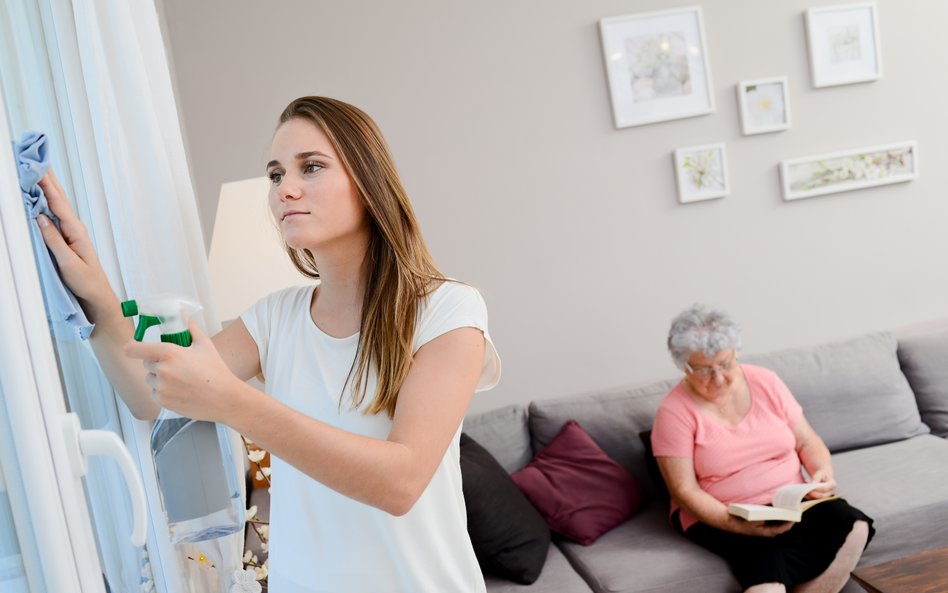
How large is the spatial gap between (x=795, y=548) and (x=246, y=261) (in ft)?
5.59

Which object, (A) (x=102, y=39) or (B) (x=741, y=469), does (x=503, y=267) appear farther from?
(A) (x=102, y=39)

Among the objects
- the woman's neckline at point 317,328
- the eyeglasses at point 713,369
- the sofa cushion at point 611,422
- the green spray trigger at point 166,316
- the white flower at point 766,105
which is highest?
the white flower at point 766,105

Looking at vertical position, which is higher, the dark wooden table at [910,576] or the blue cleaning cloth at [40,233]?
the blue cleaning cloth at [40,233]

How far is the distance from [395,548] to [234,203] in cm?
110

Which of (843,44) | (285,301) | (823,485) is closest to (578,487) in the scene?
(823,485)

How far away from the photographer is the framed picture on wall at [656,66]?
318 centimetres

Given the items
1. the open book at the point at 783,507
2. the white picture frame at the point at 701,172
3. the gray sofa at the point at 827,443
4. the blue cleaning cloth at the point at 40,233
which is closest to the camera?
the blue cleaning cloth at the point at 40,233

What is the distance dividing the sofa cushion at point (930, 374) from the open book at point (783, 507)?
1052 millimetres

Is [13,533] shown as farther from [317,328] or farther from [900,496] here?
[900,496]

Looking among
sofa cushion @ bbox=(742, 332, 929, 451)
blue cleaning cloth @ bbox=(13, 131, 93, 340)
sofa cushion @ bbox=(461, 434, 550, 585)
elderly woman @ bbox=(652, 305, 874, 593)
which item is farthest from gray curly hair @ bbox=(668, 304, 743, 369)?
blue cleaning cloth @ bbox=(13, 131, 93, 340)

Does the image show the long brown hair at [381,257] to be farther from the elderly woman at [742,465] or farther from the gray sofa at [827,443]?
the elderly woman at [742,465]

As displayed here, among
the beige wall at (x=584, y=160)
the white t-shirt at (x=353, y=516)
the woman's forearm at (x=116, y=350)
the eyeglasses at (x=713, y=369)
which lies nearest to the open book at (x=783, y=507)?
the eyeglasses at (x=713, y=369)

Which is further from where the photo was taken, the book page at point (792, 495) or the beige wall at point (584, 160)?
the beige wall at point (584, 160)

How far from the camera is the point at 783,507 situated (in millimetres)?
2336
